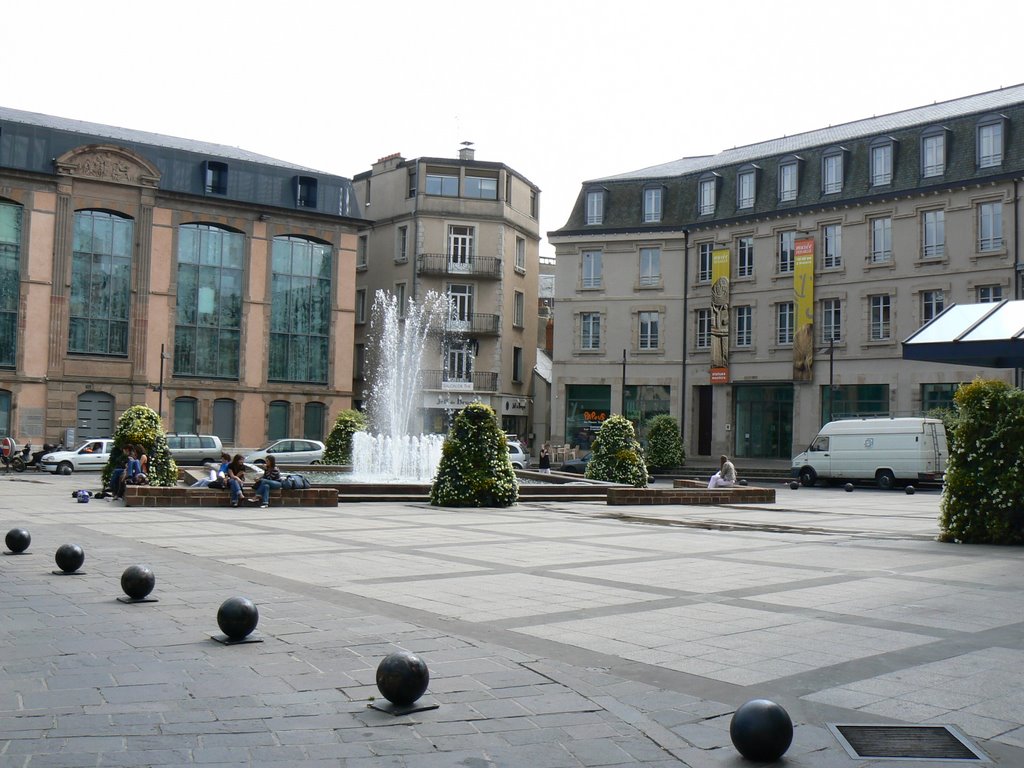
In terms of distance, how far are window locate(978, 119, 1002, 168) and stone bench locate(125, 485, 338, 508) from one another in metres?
29.7

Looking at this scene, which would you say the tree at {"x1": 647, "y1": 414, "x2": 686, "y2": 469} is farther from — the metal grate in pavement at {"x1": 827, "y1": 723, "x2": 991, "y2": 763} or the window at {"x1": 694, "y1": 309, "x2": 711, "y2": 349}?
the metal grate in pavement at {"x1": 827, "y1": 723, "x2": 991, "y2": 763}

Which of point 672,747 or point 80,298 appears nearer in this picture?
point 672,747

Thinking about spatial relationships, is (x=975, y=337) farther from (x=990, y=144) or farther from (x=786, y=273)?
(x=786, y=273)

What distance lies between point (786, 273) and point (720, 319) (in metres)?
3.74

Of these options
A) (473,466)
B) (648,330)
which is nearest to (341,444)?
(473,466)

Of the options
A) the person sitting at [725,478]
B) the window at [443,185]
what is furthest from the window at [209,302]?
the person sitting at [725,478]

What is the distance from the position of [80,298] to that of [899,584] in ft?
134

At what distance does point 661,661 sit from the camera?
692 centimetres

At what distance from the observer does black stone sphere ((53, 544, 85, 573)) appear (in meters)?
10.5

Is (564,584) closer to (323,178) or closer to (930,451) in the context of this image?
(930,451)

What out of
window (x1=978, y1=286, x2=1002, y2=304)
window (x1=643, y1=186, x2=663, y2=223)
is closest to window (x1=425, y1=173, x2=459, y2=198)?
window (x1=643, y1=186, x2=663, y2=223)

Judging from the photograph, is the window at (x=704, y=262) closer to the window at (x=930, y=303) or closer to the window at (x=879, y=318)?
the window at (x=879, y=318)

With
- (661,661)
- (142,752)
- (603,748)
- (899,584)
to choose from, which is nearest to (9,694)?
(142,752)

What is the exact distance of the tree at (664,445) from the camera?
45844mm
